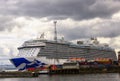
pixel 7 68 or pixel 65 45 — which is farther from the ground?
pixel 65 45

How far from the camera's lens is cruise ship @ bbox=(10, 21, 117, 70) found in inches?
4944

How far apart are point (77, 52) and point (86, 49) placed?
604 centimetres

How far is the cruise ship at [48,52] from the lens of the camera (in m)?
126

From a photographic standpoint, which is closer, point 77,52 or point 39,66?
point 39,66

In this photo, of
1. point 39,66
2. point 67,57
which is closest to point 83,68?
point 67,57

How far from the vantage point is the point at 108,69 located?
136m

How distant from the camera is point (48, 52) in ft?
431

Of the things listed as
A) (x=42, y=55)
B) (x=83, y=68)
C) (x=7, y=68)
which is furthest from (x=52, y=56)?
(x=7, y=68)

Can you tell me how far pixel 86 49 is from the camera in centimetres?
14812

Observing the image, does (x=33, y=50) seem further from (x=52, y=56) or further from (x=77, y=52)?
(x=77, y=52)

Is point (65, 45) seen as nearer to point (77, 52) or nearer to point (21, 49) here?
point (77, 52)

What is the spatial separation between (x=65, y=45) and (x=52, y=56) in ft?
37.8

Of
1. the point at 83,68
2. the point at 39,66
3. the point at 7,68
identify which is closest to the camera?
the point at 39,66

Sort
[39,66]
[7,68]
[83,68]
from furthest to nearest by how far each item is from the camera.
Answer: [7,68] → [83,68] → [39,66]
